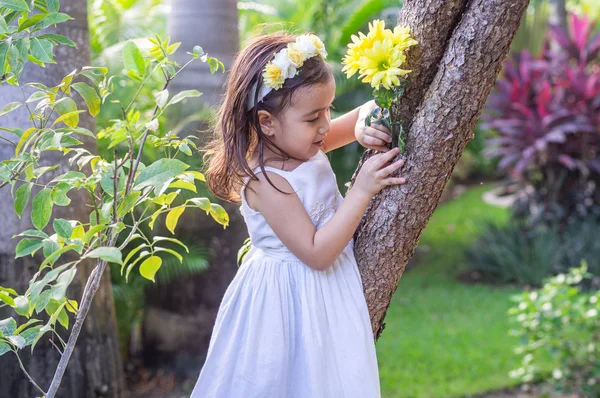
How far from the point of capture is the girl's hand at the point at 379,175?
1.74 metres

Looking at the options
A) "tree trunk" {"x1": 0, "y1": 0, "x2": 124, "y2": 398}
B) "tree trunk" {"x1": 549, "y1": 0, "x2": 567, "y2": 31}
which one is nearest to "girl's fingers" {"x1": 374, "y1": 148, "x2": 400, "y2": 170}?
"tree trunk" {"x1": 0, "y1": 0, "x2": 124, "y2": 398}

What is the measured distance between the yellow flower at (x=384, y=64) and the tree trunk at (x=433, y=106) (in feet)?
0.31

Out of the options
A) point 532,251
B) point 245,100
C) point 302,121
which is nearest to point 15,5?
point 245,100

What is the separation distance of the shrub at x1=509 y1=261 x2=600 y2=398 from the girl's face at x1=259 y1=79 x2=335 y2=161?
Answer: 2.16 m

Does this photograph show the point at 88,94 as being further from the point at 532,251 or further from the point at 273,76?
the point at 532,251

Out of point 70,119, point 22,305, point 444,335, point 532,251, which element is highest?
point 70,119

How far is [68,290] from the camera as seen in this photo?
2.63 m

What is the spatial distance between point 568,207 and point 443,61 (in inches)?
195

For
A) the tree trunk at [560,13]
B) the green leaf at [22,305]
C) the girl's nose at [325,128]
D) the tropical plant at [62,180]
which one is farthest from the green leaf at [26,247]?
the tree trunk at [560,13]

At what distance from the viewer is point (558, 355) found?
3.74m

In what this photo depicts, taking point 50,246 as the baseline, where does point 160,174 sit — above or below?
above

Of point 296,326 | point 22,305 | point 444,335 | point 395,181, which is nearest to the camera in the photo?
point 22,305

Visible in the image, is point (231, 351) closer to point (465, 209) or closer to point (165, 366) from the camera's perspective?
point (165, 366)

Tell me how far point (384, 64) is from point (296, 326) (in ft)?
2.24
